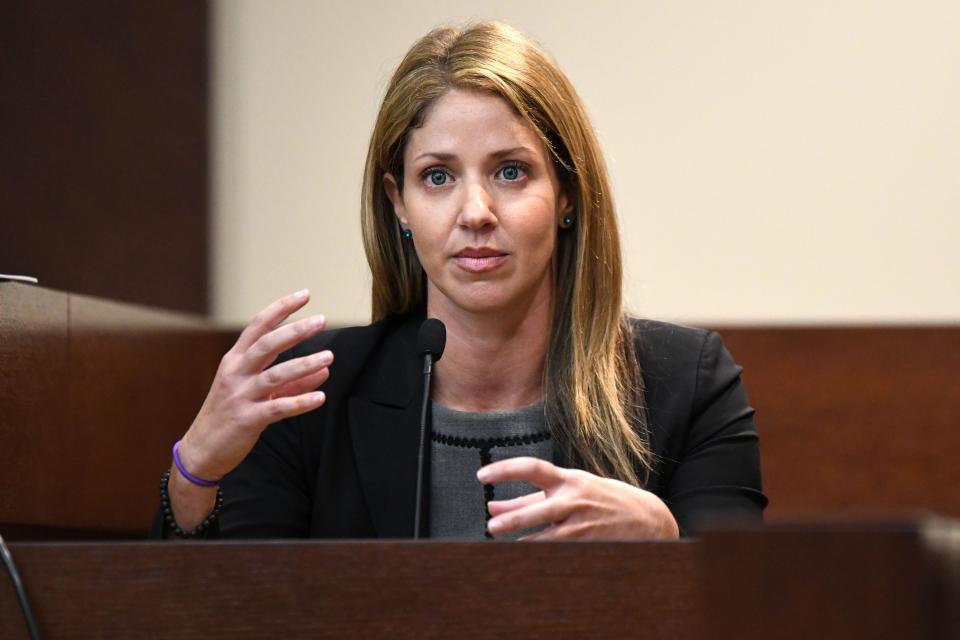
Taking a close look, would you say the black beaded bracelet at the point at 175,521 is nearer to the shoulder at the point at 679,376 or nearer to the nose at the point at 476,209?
the nose at the point at 476,209

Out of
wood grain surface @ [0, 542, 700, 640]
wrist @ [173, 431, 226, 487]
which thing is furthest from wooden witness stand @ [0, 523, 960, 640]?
wrist @ [173, 431, 226, 487]

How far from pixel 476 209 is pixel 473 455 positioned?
0.31 metres

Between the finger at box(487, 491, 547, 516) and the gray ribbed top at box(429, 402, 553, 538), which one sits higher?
the finger at box(487, 491, 547, 516)

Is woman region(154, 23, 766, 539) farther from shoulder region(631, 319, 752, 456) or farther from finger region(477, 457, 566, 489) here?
finger region(477, 457, 566, 489)

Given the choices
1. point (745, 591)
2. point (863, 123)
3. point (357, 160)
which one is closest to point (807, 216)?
point (863, 123)

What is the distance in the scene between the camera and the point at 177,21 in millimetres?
2709

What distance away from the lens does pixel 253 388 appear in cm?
124

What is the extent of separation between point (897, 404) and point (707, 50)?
2.98ft

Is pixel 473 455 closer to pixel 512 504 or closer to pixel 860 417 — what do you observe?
pixel 512 504

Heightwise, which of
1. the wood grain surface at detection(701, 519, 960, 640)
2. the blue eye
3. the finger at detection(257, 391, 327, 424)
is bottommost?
the finger at detection(257, 391, 327, 424)

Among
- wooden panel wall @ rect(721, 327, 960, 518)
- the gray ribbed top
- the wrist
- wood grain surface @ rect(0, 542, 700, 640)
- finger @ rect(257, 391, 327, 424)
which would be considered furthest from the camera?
wooden panel wall @ rect(721, 327, 960, 518)

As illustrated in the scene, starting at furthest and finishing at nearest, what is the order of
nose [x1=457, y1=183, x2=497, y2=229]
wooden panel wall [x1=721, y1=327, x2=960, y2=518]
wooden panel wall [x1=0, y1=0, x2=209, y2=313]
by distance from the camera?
wooden panel wall [x1=721, y1=327, x2=960, y2=518] < wooden panel wall [x1=0, y1=0, x2=209, y2=313] < nose [x1=457, y1=183, x2=497, y2=229]

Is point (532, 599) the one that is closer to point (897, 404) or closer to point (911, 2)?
point (897, 404)

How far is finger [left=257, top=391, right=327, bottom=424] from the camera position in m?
1.17
